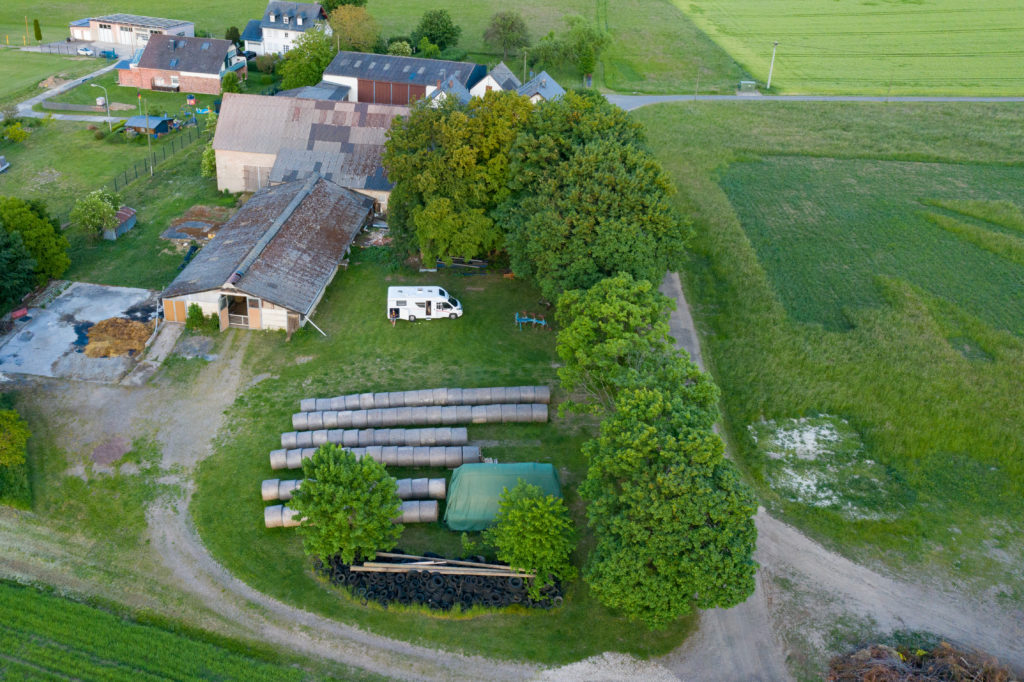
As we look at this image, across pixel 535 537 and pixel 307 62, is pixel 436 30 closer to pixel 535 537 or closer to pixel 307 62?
pixel 307 62

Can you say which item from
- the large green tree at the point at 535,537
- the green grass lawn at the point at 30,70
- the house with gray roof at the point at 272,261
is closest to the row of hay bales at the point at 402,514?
the large green tree at the point at 535,537

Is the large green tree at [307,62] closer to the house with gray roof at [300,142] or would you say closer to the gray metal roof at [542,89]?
the house with gray roof at [300,142]

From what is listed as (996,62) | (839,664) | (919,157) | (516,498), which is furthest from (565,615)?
(996,62)

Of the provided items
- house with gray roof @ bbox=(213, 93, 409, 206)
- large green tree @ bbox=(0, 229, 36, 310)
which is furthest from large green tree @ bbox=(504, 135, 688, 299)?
large green tree @ bbox=(0, 229, 36, 310)

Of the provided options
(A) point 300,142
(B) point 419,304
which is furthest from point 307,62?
(B) point 419,304

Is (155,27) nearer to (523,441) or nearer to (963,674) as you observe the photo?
(523,441)

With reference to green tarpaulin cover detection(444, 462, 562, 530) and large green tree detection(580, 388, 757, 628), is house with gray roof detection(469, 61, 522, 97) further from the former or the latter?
large green tree detection(580, 388, 757, 628)
